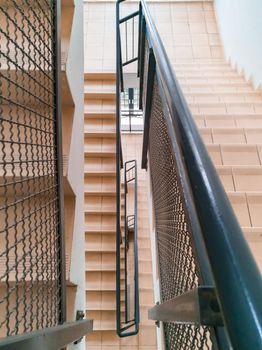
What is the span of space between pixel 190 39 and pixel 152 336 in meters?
4.55

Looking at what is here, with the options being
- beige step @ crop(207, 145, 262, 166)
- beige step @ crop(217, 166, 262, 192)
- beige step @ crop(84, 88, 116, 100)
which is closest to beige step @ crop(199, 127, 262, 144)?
beige step @ crop(207, 145, 262, 166)

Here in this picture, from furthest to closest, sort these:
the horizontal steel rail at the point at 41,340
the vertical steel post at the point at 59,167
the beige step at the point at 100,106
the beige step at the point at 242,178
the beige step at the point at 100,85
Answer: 1. the beige step at the point at 100,85
2. the beige step at the point at 100,106
3. the beige step at the point at 242,178
4. the vertical steel post at the point at 59,167
5. the horizontal steel rail at the point at 41,340

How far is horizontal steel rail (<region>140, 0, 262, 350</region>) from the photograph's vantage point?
28 cm

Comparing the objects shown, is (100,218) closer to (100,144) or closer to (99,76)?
(100,144)

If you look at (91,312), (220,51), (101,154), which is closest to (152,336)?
(91,312)

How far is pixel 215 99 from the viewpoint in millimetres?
2990

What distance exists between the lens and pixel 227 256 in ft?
1.06

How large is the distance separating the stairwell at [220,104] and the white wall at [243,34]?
16 cm

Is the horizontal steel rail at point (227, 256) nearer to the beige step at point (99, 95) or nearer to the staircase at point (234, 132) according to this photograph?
the staircase at point (234, 132)

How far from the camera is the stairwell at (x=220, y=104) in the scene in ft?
5.38

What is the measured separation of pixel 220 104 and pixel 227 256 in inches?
105

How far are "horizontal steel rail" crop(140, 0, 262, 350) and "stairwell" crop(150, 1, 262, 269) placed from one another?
111 cm

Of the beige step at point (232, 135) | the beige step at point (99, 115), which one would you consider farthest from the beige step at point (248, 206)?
the beige step at point (99, 115)

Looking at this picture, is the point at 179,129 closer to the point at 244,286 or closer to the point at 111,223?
the point at 244,286
